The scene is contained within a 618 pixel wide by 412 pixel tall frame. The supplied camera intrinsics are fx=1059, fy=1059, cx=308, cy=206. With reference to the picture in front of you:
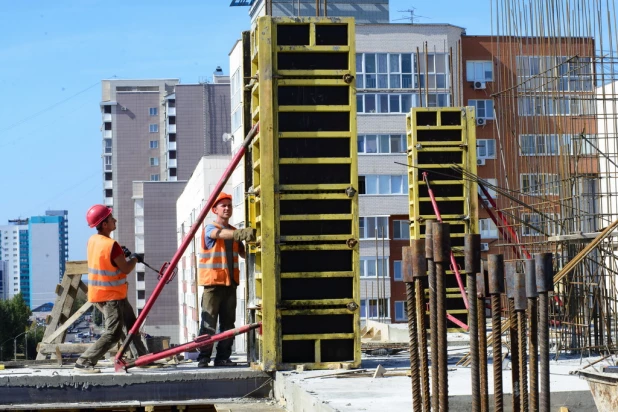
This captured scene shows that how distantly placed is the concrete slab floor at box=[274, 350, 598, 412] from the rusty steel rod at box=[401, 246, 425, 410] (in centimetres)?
97

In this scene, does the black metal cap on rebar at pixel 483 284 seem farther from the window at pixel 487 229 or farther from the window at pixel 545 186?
the window at pixel 487 229

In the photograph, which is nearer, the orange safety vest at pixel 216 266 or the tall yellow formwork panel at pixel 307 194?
the tall yellow formwork panel at pixel 307 194

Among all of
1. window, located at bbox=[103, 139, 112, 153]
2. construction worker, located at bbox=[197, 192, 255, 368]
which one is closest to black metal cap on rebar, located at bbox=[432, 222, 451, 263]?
construction worker, located at bbox=[197, 192, 255, 368]

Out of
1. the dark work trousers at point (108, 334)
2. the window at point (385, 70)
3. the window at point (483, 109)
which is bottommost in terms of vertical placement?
the dark work trousers at point (108, 334)

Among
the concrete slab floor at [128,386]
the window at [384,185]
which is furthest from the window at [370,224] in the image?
the concrete slab floor at [128,386]

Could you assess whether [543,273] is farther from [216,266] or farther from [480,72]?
[480,72]

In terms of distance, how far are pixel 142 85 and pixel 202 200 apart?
79.6m

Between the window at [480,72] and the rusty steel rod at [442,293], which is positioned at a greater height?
the window at [480,72]

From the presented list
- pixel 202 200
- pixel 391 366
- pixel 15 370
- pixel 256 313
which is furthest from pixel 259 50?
pixel 202 200

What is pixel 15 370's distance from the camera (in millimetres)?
12078

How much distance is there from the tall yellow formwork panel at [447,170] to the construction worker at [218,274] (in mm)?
6227

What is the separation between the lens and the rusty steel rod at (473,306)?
683cm

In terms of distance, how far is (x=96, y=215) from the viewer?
1200cm

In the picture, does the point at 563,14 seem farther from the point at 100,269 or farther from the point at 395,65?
the point at 395,65
